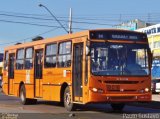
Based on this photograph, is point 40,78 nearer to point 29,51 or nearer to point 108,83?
point 29,51

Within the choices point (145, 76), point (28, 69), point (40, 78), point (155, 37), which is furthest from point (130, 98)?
point (155, 37)

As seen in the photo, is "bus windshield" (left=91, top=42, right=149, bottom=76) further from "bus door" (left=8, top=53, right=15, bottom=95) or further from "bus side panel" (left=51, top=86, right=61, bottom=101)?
"bus door" (left=8, top=53, right=15, bottom=95)

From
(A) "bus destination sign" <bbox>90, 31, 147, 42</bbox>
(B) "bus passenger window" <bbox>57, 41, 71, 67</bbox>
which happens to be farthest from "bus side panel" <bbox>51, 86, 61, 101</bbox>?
(A) "bus destination sign" <bbox>90, 31, 147, 42</bbox>

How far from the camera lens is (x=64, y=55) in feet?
68.8

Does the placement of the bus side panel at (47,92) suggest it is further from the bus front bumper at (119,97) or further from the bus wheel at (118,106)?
the bus front bumper at (119,97)

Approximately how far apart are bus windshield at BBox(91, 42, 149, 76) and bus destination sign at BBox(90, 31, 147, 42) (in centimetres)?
26

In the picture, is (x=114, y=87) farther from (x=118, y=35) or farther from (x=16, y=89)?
(x=16, y=89)

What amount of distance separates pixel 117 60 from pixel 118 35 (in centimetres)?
107

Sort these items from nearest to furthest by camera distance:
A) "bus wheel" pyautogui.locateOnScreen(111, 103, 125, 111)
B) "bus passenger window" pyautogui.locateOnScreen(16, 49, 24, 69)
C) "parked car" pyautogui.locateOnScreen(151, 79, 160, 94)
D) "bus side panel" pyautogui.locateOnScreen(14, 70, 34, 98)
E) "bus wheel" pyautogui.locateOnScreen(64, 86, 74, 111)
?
1. "bus wheel" pyautogui.locateOnScreen(64, 86, 74, 111)
2. "bus wheel" pyautogui.locateOnScreen(111, 103, 125, 111)
3. "bus side panel" pyautogui.locateOnScreen(14, 70, 34, 98)
4. "bus passenger window" pyautogui.locateOnScreen(16, 49, 24, 69)
5. "parked car" pyautogui.locateOnScreen(151, 79, 160, 94)

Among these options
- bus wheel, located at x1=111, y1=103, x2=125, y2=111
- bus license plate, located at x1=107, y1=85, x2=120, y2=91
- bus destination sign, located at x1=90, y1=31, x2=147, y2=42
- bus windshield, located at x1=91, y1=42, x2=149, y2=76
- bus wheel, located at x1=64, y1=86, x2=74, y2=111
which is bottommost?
bus wheel, located at x1=111, y1=103, x2=125, y2=111

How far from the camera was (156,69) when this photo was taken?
64125 mm

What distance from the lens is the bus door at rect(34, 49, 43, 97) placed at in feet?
78.2

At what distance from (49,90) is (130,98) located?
491 cm

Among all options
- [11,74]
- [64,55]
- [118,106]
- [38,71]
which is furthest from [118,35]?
[11,74]
